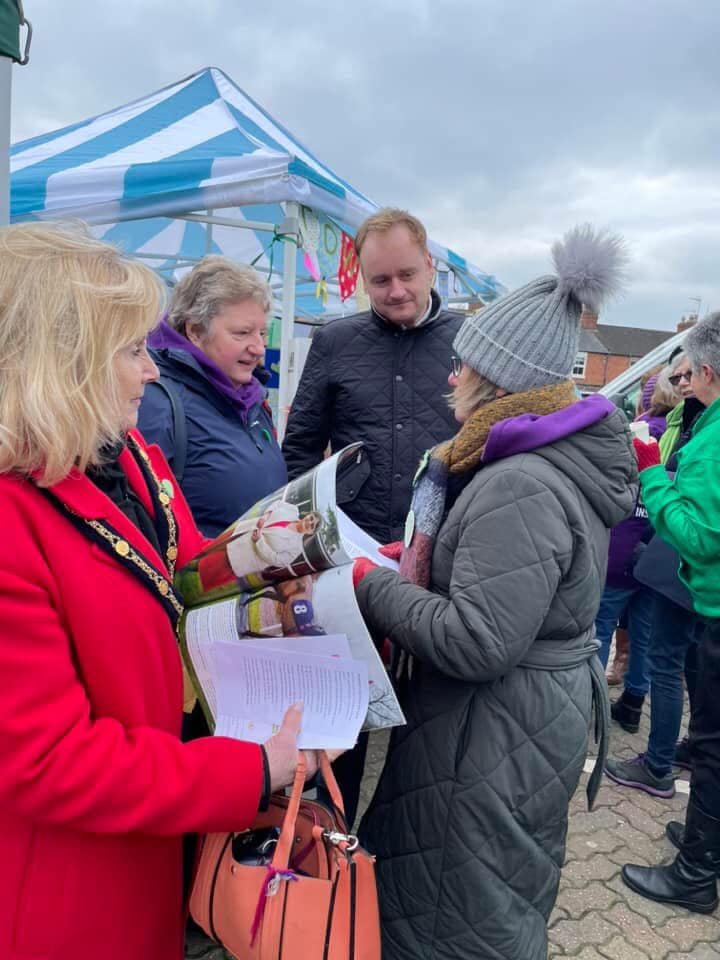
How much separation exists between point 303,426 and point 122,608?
1.68 metres

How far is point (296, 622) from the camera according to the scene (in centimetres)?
113

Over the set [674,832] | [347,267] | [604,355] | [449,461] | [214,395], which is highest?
[604,355]

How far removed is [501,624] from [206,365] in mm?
1283

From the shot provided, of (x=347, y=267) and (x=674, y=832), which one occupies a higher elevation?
(x=347, y=267)

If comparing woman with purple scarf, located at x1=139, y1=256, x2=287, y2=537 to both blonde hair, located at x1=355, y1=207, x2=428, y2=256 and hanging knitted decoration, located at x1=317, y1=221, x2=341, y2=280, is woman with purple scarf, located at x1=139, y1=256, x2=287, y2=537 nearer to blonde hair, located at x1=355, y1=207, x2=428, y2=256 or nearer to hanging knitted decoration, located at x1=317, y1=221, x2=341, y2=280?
blonde hair, located at x1=355, y1=207, x2=428, y2=256

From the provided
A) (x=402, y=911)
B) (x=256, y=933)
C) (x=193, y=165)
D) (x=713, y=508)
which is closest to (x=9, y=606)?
(x=256, y=933)

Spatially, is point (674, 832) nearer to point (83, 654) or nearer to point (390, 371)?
point (390, 371)

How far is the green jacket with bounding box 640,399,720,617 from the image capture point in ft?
7.34

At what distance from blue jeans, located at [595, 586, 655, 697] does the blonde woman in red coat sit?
3173 mm

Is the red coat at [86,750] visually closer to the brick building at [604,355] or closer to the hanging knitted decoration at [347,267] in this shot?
Result: the hanging knitted decoration at [347,267]

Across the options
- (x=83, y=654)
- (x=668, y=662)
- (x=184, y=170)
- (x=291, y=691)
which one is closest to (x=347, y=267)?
(x=184, y=170)

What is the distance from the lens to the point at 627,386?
Answer: 500 centimetres

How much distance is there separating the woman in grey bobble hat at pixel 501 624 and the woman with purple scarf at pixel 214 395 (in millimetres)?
748

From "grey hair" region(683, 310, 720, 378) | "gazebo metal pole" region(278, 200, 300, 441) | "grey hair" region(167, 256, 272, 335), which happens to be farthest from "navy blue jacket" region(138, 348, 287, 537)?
"gazebo metal pole" region(278, 200, 300, 441)
